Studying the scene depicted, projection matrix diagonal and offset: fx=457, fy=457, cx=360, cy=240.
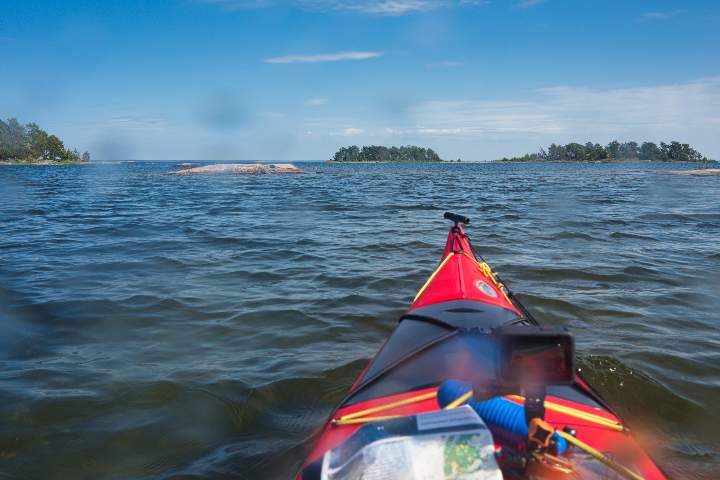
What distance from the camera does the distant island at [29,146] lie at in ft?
335

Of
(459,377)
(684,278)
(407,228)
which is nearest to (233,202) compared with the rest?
(407,228)

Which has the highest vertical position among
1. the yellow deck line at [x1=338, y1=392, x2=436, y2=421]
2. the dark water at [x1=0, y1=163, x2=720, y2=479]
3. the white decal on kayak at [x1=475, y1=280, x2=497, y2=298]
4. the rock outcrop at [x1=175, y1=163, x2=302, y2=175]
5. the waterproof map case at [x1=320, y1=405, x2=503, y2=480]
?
the rock outcrop at [x1=175, y1=163, x2=302, y2=175]

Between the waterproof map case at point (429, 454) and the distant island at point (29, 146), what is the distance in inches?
4964

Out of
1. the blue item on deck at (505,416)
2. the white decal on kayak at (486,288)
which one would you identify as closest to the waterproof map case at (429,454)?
the blue item on deck at (505,416)

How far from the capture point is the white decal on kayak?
4.33m

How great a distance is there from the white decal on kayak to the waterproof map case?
291cm

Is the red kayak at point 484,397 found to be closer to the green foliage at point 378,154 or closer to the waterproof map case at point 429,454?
the waterproof map case at point 429,454

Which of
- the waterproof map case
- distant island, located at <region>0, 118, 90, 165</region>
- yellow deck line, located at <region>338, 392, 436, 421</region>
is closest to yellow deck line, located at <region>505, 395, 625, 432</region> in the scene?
yellow deck line, located at <region>338, 392, 436, 421</region>

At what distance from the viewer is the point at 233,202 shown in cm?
1897

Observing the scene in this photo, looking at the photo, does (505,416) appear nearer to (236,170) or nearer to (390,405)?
(390,405)

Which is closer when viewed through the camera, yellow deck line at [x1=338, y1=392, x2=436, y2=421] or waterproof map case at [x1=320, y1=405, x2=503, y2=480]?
waterproof map case at [x1=320, y1=405, x2=503, y2=480]

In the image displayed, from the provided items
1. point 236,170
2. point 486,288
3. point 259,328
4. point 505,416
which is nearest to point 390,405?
point 505,416

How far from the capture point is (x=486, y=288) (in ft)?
14.7

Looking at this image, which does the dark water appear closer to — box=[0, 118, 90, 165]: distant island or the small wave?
the small wave
